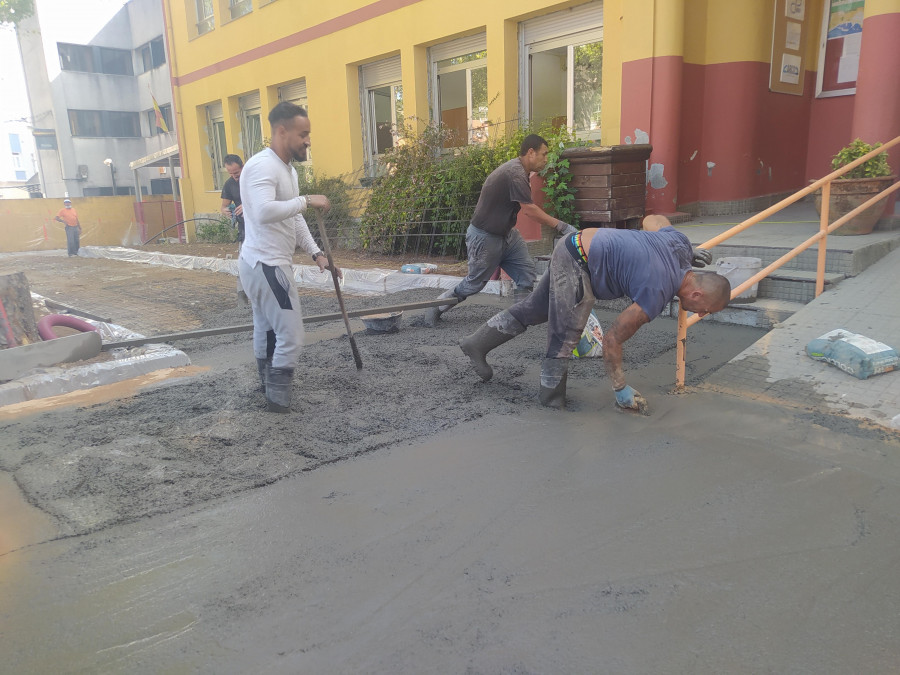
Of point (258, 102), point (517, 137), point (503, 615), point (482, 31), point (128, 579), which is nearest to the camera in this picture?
point (503, 615)

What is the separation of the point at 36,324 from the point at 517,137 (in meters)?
6.27

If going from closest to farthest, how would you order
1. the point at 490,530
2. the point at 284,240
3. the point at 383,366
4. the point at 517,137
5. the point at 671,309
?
the point at 490,530, the point at 284,240, the point at 383,366, the point at 671,309, the point at 517,137

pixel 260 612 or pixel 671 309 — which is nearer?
pixel 260 612

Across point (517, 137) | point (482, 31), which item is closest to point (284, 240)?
point (517, 137)

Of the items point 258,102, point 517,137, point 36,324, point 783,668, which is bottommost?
point 783,668

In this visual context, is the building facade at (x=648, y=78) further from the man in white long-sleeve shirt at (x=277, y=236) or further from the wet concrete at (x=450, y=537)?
the man in white long-sleeve shirt at (x=277, y=236)

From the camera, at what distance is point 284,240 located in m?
3.83

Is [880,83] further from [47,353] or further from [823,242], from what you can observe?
[47,353]

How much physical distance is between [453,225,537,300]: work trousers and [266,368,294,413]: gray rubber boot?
7.93ft

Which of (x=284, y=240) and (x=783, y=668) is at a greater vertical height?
(x=284, y=240)

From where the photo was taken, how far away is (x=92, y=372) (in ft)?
15.3

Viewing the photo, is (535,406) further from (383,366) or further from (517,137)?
(517,137)

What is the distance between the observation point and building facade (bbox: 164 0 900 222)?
8148mm

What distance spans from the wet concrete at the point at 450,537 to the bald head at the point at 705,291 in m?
0.70
